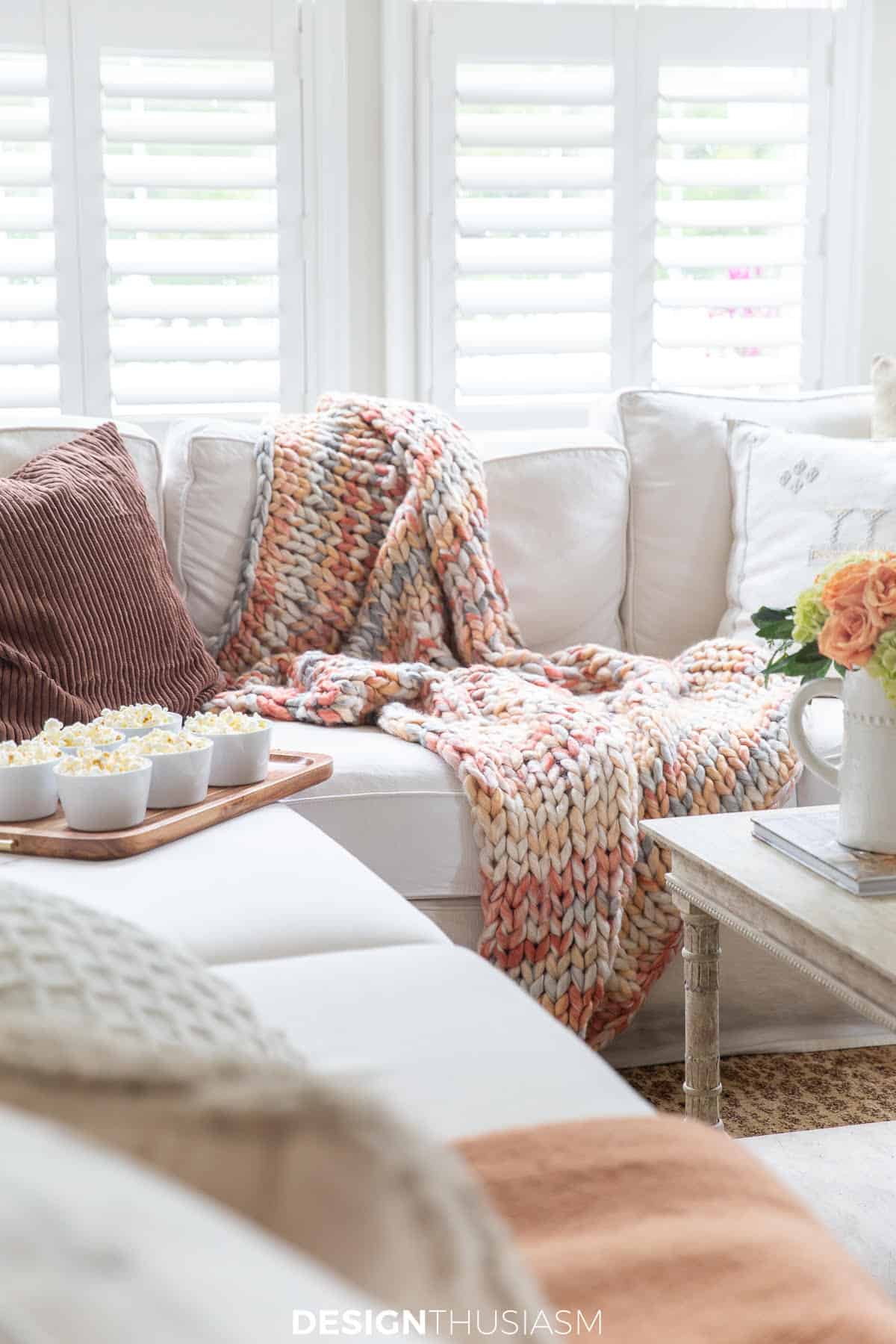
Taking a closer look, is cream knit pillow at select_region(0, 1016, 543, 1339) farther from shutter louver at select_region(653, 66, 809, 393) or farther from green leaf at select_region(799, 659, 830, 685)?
shutter louver at select_region(653, 66, 809, 393)

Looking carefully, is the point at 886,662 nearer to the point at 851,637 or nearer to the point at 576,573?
the point at 851,637

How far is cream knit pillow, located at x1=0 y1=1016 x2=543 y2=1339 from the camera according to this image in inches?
12.5

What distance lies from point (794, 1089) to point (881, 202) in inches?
95.8

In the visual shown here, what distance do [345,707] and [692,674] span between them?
630 millimetres

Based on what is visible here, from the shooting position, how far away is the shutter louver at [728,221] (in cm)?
340

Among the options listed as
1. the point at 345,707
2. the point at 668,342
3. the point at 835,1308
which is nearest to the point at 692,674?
the point at 345,707

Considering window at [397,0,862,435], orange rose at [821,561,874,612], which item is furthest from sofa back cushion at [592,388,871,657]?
orange rose at [821,561,874,612]

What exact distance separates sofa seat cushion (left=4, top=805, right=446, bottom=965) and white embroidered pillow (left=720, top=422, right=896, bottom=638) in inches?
47.5

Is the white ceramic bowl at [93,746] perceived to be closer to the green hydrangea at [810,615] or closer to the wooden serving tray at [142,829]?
the wooden serving tray at [142,829]

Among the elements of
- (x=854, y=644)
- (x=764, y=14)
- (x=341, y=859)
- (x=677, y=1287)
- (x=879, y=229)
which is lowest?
(x=341, y=859)

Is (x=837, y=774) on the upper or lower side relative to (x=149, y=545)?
lower

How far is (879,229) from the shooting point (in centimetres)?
364

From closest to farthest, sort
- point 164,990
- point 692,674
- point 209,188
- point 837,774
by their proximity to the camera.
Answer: point 164,990
point 837,774
point 692,674
point 209,188

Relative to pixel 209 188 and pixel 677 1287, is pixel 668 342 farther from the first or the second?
pixel 677 1287
